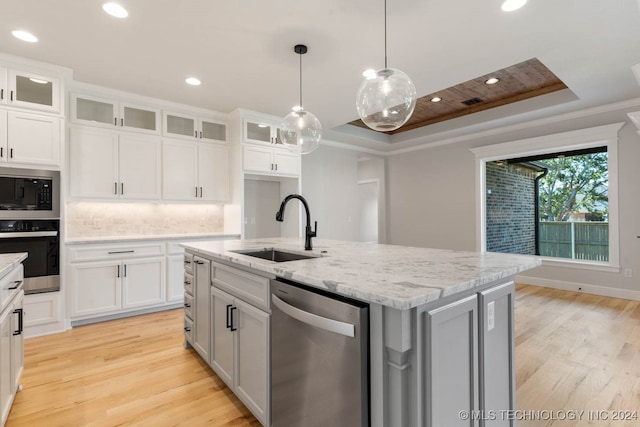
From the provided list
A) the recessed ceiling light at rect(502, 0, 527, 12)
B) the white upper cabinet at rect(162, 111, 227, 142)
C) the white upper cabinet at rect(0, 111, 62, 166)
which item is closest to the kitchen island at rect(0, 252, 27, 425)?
the white upper cabinet at rect(0, 111, 62, 166)

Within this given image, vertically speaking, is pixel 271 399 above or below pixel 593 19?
below

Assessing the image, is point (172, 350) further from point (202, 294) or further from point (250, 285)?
point (250, 285)

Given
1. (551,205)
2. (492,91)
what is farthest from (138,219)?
(551,205)

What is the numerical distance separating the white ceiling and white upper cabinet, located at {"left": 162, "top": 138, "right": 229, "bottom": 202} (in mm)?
712

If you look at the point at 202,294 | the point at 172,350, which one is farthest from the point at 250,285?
the point at 172,350

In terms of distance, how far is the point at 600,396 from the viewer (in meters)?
2.02

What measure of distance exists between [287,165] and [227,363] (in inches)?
133

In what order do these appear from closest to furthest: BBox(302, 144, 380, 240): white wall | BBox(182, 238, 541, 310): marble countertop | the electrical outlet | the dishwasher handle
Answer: BBox(182, 238, 541, 310): marble countertop < the dishwasher handle < the electrical outlet < BBox(302, 144, 380, 240): white wall

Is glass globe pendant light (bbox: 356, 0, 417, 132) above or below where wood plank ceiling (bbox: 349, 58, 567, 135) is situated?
below

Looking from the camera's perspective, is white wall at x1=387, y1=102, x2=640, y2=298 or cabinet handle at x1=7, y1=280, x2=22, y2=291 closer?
cabinet handle at x1=7, y1=280, x2=22, y2=291

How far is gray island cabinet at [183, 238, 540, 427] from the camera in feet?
3.42

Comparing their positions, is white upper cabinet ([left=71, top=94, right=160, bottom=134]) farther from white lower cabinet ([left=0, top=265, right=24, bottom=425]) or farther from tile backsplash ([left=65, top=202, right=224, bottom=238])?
white lower cabinet ([left=0, top=265, right=24, bottom=425])

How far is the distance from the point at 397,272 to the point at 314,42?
226 cm

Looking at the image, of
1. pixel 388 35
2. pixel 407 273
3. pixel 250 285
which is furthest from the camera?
pixel 388 35
